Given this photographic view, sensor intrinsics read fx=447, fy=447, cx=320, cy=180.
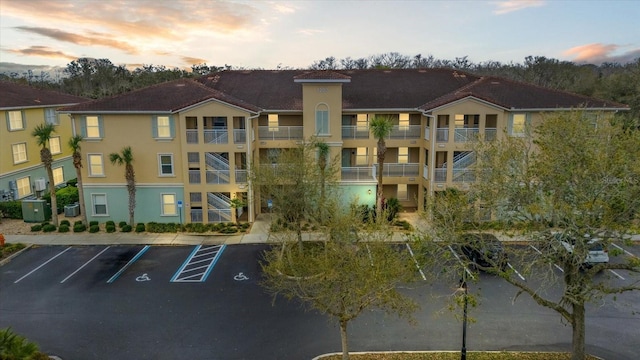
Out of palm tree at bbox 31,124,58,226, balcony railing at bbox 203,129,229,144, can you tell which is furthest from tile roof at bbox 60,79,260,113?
balcony railing at bbox 203,129,229,144

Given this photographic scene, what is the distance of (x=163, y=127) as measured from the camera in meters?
30.3

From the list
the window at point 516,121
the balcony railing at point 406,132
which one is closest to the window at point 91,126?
the balcony railing at point 406,132

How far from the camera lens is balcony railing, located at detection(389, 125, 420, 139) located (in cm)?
3353

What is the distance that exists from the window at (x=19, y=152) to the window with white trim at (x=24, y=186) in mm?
1502

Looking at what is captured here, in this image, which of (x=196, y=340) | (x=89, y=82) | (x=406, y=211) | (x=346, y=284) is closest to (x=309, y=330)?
(x=196, y=340)

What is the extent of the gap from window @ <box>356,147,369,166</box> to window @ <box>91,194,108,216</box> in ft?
60.0

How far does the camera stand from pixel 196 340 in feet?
53.0

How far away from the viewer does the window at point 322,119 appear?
3139 centimetres

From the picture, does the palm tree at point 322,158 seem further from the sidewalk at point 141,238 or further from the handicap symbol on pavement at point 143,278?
the handicap symbol on pavement at point 143,278

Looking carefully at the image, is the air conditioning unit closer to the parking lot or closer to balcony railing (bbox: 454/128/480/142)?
the parking lot

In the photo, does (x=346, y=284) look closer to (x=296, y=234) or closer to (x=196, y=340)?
(x=196, y=340)

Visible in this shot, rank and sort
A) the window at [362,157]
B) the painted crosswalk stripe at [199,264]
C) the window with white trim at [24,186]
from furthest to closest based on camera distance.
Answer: the window with white trim at [24,186] → the window at [362,157] → the painted crosswalk stripe at [199,264]

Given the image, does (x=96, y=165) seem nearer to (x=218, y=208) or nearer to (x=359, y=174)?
(x=218, y=208)

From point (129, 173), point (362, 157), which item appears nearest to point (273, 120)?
point (362, 157)
